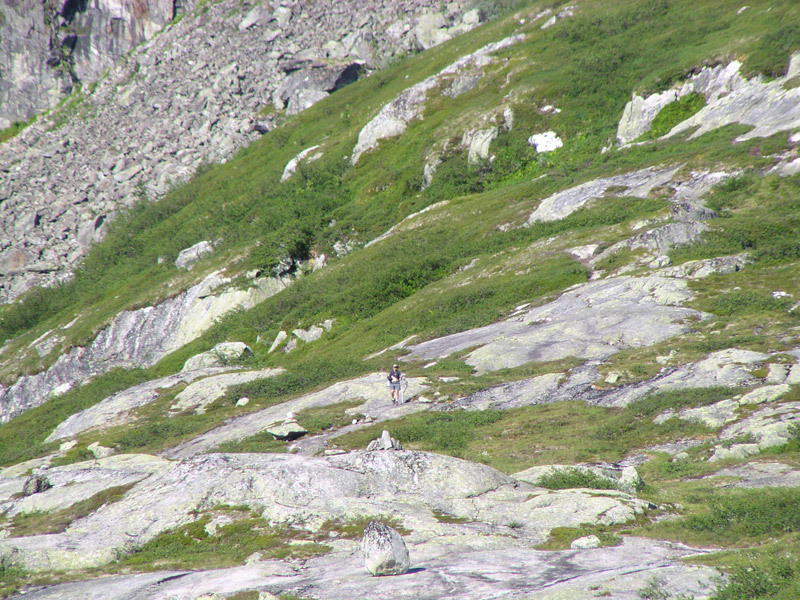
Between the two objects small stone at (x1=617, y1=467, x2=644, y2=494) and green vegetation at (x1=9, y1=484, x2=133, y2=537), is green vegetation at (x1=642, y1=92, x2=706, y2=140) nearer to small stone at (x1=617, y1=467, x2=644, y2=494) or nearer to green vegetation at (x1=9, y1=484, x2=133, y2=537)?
small stone at (x1=617, y1=467, x2=644, y2=494)

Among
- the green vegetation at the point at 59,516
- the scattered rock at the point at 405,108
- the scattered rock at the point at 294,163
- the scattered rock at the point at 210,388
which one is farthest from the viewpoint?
the scattered rock at the point at 294,163

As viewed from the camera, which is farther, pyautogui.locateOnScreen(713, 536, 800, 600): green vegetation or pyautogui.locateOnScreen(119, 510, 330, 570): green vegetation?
pyautogui.locateOnScreen(119, 510, 330, 570): green vegetation

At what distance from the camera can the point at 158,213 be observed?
415 feet

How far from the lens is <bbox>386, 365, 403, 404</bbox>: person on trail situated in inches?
1201

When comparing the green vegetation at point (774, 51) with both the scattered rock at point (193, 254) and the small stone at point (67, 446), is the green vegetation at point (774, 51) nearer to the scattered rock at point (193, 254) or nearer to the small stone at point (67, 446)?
the small stone at point (67, 446)

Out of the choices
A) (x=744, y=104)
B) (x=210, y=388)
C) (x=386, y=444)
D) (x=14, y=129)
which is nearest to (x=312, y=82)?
(x=14, y=129)

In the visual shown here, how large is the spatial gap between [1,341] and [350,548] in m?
126

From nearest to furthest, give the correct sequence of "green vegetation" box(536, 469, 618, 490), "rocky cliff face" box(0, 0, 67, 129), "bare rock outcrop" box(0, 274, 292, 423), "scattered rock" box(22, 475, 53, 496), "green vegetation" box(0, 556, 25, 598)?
"green vegetation" box(0, 556, 25, 598)
"green vegetation" box(536, 469, 618, 490)
"scattered rock" box(22, 475, 53, 496)
"bare rock outcrop" box(0, 274, 292, 423)
"rocky cliff face" box(0, 0, 67, 129)

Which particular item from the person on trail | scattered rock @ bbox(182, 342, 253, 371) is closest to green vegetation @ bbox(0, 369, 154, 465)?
scattered rock @ bbox(182, 342, 253, 371)

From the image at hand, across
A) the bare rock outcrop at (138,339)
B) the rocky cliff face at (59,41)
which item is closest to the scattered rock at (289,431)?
the bare rock outcrop at (138,339)

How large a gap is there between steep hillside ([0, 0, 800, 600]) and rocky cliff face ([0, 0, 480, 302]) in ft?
63.2

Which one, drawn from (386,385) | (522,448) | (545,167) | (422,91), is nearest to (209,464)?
(522,448)

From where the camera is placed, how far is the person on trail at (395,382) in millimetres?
30516

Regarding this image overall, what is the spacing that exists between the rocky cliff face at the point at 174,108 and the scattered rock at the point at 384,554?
14338cm
